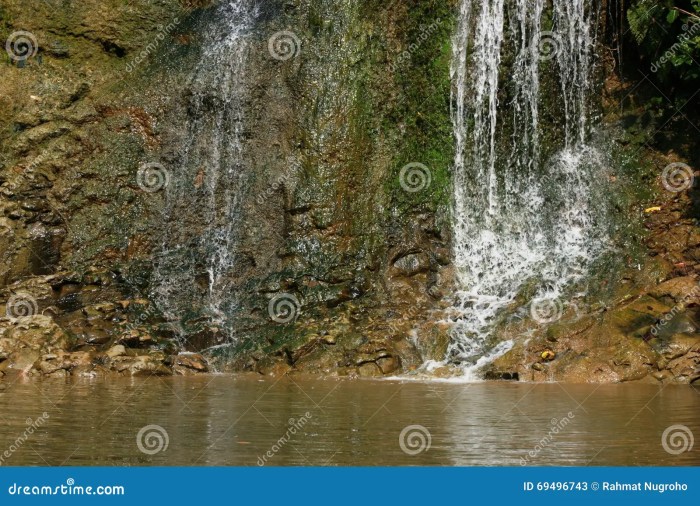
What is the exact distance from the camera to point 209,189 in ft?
53.8

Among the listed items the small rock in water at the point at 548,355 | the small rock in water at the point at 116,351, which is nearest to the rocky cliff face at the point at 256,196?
the small rock in water at the point at 116,351

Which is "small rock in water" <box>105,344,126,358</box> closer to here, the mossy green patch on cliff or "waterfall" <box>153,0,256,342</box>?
"waterfall" <box>153,0,256,342</box>

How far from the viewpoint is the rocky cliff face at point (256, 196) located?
46.0 ft

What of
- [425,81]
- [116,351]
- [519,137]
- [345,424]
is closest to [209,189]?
[116,351]

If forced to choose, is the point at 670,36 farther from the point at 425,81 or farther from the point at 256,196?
the point at 256,196

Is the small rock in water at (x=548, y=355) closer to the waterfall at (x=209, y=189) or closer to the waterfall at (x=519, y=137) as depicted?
the waterfall at (x=519, y=137)

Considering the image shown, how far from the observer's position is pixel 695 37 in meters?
14.8

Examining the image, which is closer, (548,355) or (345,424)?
(345,424)

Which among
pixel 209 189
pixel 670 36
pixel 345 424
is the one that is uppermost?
pixel 670 36

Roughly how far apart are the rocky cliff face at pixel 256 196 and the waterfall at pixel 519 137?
36 cm

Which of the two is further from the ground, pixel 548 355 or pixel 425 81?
pixel 425 81

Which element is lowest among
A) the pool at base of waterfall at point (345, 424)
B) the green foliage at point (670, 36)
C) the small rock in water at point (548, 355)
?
the pool at base of waterfall at point (345, 424)

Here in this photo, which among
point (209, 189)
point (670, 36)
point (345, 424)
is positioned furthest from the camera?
point (209, 189)

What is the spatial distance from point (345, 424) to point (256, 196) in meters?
8.20
